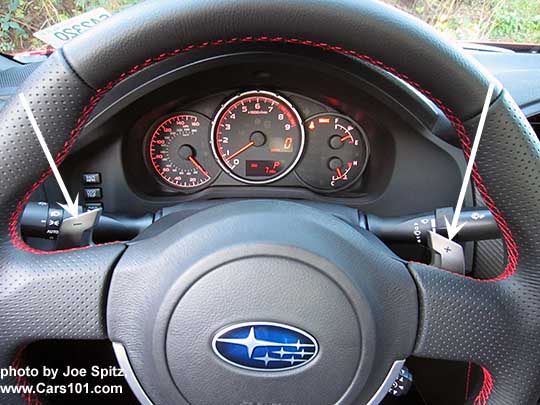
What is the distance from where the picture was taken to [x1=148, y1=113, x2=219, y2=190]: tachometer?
6.26ft

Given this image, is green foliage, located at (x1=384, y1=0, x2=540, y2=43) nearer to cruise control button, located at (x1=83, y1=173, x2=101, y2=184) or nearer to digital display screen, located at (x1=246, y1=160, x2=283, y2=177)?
digital display screen, located at (x1=246, y1=160, x2=283, y2=177)

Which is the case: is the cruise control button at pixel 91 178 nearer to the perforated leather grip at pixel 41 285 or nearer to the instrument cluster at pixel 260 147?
the instrument cluster at pixel 260 147

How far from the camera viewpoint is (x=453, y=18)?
2.18 meters

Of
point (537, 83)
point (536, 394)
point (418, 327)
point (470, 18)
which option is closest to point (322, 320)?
point (418, 327)

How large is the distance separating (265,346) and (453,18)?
1.73 meters

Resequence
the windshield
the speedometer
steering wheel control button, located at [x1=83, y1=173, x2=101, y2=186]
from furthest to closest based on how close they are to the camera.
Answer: the windshield → the speedometer → steering wheel control button, located at [x1=83, y1=173, x2=101, y2=186]

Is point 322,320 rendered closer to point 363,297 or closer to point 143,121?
point 363,297

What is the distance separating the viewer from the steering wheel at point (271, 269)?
889 mm

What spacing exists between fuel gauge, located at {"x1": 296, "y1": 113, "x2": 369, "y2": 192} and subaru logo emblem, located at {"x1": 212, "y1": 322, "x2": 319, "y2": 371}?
3.40ft

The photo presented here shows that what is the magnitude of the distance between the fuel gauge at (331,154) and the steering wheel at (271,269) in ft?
3.00

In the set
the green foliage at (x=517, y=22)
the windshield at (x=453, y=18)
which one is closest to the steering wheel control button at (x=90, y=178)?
the windshield at (x=453, y=18)

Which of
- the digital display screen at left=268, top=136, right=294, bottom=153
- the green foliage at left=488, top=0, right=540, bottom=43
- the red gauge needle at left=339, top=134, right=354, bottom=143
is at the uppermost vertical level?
the green foliage at left=488, top=0, right=540, bottom=43

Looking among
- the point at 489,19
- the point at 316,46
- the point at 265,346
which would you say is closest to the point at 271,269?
the point at 265,346

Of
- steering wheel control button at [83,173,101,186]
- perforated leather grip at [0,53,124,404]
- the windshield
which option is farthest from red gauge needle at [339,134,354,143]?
perforated leather grip at [0,53,124,404]
